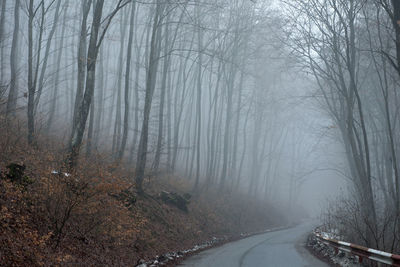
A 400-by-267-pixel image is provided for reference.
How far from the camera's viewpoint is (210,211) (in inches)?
908

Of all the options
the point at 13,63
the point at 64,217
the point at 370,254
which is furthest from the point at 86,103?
the point at 370,254

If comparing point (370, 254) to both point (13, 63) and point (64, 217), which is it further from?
point (13, 63)

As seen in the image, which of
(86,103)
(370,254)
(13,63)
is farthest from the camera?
(13,63)

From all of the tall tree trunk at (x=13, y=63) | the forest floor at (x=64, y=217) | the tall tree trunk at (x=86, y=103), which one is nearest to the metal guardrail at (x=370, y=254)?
the forest floor at (x=64, y=217)

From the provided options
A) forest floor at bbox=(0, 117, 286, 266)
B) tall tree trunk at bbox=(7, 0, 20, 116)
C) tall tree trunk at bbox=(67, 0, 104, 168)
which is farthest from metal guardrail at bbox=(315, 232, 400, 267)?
tall tree trunk at bbox=(7, 0, 20, 116)

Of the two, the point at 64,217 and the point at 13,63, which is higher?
the point at 13,63

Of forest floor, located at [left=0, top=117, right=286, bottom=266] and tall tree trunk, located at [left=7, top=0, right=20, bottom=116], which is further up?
tall tree trunk, located at [left=7, top=0, right=20, bottom=116]

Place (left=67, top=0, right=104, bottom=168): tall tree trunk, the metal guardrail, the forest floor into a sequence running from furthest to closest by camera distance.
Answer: (left=67, top=0, right=104, bottom=168): tall tree trunk < the metal guardrail < the forest floor

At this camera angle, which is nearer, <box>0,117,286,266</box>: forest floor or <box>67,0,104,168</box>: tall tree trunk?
<box>0,117,286,266</box>: forest floor

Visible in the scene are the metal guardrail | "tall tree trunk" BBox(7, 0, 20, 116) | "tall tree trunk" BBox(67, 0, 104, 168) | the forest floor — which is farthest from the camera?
"tall tree trunk" BBox(7, 0, 20, 116)

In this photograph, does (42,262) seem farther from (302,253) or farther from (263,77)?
(263,77)

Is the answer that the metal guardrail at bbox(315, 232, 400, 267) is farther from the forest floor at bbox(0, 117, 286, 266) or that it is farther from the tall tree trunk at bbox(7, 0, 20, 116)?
the tall tree trunk at bbox(7, 0, 20, 116)

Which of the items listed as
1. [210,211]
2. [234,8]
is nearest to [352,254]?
[210,211]

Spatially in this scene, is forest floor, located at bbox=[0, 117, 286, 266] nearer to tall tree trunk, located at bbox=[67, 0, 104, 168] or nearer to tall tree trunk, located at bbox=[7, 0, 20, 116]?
tall tree trunk, located at bbox=[67, 0, 104, 168]
